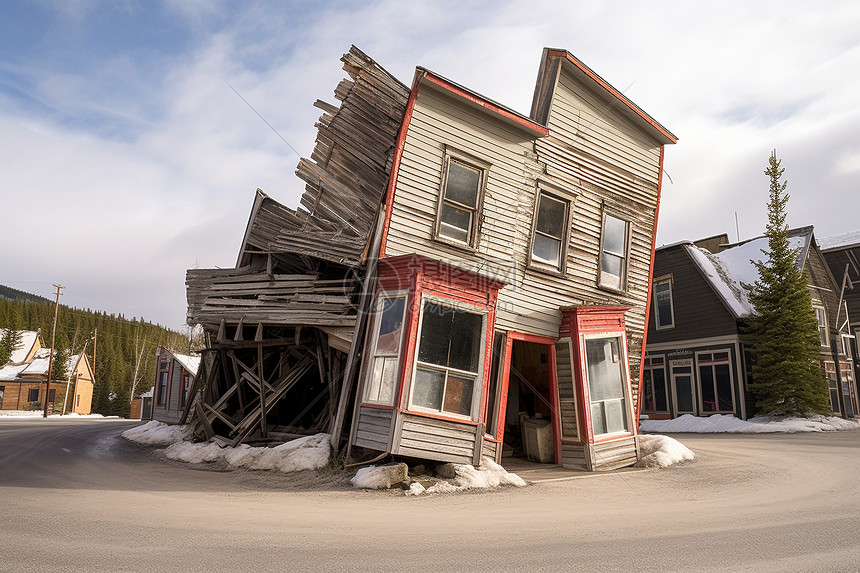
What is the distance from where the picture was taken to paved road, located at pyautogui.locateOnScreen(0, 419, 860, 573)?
191 inches

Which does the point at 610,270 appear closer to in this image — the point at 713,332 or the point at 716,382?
the point at 713,332

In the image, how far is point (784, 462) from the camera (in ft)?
40.1

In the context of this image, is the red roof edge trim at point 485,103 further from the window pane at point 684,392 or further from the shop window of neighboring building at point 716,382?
the window pane at point 684,392

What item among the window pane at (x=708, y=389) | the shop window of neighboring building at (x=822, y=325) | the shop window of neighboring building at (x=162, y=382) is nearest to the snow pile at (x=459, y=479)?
the window pane at (x=708, y=389)

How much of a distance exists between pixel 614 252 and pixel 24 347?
223ft

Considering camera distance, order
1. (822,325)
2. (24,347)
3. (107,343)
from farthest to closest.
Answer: (107,343)
(24,347)
(822,325)

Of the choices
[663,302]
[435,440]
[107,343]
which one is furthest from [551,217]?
[107,343]

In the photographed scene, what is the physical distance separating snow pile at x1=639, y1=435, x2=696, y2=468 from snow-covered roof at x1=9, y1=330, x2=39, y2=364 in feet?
216

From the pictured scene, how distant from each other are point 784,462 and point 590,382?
451 cm

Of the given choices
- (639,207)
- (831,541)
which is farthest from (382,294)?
(639,207)

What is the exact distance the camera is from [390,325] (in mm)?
10156

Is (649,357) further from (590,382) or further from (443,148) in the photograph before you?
(443,148)

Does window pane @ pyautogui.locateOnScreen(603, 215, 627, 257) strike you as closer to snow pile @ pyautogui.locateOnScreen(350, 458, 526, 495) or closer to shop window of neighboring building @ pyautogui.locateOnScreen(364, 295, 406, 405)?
shop window of neighboring building @ pyautogui.locateOnScreen(364, 295, 406, 405)

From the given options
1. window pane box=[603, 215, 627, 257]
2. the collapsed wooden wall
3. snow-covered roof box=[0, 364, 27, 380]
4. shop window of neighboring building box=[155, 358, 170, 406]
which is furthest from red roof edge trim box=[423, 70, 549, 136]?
snow-covered roof box=[0, 364, 27, 380]
